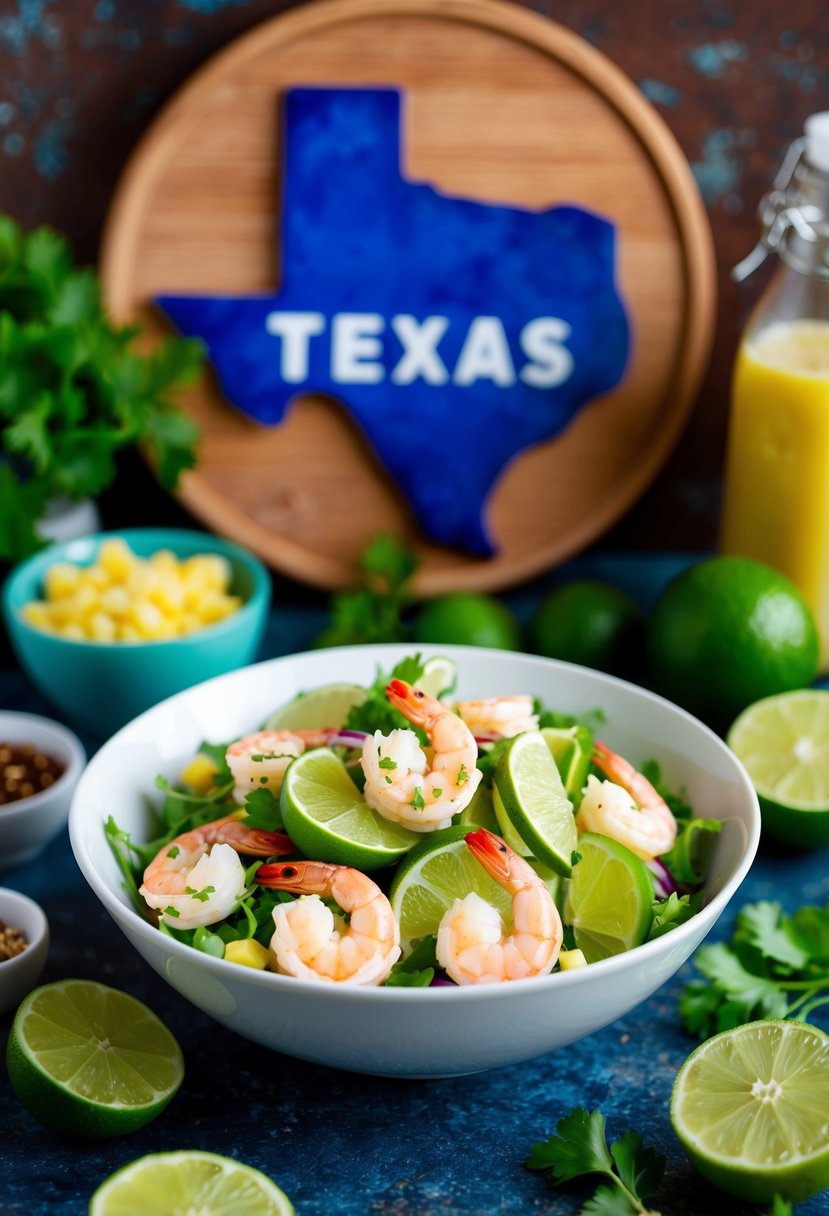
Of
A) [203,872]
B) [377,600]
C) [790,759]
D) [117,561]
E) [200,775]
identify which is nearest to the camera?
[203,872]

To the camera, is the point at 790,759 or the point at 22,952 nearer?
the point at 22,952

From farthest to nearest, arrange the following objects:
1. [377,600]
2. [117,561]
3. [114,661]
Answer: [377,600] → [117,561] → [114,661]

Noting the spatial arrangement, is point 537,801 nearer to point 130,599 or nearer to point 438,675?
point 438,675

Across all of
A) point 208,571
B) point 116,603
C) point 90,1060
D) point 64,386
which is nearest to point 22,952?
point 90,1060

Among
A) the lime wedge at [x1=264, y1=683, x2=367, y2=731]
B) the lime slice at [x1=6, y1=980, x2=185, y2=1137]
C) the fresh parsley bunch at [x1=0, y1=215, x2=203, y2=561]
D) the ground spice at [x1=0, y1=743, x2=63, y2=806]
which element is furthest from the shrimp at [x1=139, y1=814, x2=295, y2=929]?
the fresh parsley bunch at [x1=0, y1=215, x2=203, y2=561]

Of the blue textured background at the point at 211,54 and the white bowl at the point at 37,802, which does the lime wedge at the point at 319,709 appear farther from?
the blue textured background at the point at 211,54

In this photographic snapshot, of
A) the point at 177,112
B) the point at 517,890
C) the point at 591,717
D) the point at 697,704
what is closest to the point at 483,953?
the point at 517,890

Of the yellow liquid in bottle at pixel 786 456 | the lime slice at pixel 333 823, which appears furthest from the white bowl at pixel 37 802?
the yellow liquid in bottle at pixel 786 456
